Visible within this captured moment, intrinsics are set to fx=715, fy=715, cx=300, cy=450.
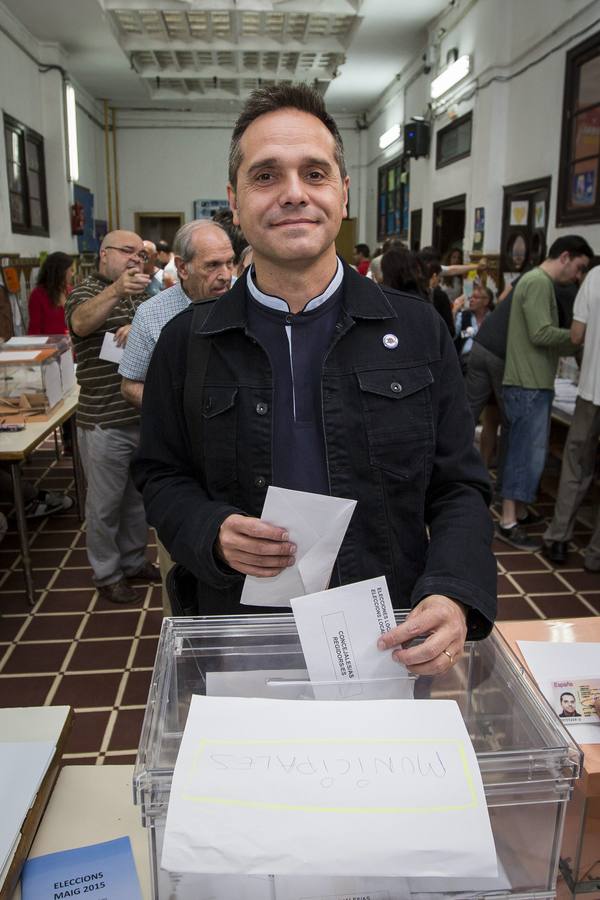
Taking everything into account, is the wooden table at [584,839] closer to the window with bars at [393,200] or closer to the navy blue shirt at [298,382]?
the navy blue shirt at [298,382]

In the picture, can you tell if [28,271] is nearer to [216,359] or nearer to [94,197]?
[94,197]

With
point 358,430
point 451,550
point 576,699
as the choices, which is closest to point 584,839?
point 576,699

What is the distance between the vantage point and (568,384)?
5.26 metres

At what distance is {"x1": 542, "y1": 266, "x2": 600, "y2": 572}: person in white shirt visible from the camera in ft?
12.2

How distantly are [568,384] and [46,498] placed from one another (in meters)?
3.84

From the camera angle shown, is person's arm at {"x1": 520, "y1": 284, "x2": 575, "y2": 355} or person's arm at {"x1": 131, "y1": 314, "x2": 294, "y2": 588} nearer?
person's arm at {"x1": 131, "y1": 314, "x2": 294, "y2": 588}

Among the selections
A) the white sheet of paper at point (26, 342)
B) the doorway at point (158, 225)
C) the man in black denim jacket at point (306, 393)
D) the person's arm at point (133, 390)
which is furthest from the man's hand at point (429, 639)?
the doorway at point (158, 225)

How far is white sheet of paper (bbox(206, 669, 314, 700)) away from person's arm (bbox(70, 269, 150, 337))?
2.41m

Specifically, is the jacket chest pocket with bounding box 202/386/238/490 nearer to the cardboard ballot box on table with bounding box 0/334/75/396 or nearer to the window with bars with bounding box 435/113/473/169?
the cardboard ballot box on table with bounding box 0/334/75/396

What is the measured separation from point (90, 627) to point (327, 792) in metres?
2.95

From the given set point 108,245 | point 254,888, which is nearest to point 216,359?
point 254,888

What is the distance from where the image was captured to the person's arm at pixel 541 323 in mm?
3908

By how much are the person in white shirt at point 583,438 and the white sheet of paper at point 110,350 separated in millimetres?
2361

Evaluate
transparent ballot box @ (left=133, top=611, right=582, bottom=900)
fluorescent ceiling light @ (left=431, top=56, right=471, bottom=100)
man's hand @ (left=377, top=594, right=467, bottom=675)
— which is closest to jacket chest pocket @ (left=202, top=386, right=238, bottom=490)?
transparent ballot box @ (left=133, top=611, right=582, bottom=900)
